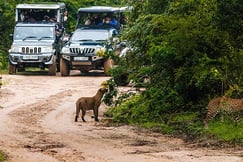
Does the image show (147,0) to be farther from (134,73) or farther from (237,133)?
(237,133)

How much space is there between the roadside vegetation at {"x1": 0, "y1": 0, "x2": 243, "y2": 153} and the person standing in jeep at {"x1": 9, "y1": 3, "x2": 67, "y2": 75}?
12.4m

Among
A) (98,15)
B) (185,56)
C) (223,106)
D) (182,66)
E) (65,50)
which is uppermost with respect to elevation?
(185,56)

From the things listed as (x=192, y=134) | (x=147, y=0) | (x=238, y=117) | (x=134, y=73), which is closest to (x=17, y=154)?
(x=192, y=134)

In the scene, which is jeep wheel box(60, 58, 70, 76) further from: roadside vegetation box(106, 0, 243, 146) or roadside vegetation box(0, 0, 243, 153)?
roadside vegetation box(106, 0, 243, 146)

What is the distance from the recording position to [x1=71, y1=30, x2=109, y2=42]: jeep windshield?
105ft

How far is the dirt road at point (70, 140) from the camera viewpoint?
12.3m

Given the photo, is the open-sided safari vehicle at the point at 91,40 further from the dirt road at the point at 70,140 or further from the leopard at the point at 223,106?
the leopard at the point at 223,106

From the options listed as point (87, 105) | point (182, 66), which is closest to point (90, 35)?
point (87, 105)

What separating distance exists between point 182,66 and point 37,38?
16.0 metres

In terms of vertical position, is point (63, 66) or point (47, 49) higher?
point (47, 49)

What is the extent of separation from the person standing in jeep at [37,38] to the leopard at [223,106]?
16601mm

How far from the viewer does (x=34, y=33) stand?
32938mm

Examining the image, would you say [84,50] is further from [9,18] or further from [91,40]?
[9,18]

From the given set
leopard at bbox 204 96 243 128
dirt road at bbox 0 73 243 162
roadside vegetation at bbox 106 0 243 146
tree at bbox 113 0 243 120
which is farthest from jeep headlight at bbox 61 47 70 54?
leopard at bbox 204 96 243 128
